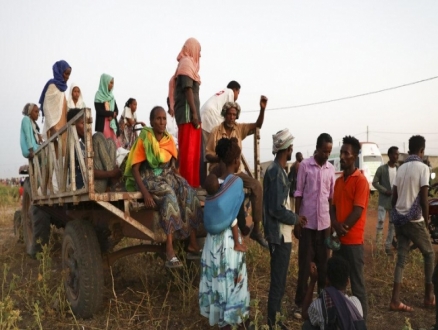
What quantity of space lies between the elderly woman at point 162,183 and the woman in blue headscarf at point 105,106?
2.52 metres

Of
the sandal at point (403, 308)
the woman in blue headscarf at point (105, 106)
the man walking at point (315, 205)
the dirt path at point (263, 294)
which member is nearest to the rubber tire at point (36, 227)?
the dirt path at point (263, 294)

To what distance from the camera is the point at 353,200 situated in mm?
3623

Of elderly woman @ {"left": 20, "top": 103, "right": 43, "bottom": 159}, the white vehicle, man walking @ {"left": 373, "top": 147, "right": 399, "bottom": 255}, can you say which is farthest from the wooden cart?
the white vehicle

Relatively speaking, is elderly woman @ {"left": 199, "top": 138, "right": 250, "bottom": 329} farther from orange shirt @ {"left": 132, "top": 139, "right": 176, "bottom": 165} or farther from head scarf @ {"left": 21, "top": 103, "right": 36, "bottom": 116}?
head scarf @ {"left": 21, "top": 103, "right": 36, "bottom": 116}

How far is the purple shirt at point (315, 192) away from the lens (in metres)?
4.00

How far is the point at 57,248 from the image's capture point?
23.7 feet

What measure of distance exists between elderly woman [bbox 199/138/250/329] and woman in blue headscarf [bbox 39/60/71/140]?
3.57 m

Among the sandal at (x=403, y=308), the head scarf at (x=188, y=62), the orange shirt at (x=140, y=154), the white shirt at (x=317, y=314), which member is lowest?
the sandal at (x=403, y=308)

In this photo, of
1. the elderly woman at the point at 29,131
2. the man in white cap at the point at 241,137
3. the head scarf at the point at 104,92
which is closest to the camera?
the man in white cap at the point at 241,137

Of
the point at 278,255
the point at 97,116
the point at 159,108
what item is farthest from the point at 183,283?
the point at 97,116

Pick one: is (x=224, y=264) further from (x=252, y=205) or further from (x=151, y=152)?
(x=151, y=152)

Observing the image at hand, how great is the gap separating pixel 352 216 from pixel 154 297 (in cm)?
209

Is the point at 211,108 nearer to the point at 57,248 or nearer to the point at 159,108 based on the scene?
the point at 159,108

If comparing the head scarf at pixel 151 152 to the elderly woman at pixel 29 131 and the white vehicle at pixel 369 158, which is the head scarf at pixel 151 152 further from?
the white vehicle at pixel 369 158
